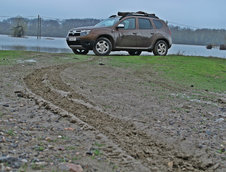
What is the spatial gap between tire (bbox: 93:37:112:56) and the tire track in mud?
869cm

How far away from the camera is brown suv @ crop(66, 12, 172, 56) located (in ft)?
48.1

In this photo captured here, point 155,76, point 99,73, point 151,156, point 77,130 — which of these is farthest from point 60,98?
point 155,76

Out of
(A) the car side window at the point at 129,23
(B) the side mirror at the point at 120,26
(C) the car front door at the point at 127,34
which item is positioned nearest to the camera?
(B) the side mirror at the point at 120,26

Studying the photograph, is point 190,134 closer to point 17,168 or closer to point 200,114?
point 200,114

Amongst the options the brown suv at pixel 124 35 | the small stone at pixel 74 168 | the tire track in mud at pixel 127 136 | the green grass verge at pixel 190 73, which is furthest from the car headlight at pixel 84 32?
the small stone at pixel 74 168

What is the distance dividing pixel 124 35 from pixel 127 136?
12007 mm

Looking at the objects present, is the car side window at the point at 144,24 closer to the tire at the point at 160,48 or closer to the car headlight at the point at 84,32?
the tire at the point at 160,48

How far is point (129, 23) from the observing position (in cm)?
1564

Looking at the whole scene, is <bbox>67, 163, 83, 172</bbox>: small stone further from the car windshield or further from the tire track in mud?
the car windshield

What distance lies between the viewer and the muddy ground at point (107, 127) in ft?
9.63

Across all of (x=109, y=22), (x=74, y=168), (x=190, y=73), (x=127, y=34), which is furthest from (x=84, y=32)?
(x=74, y=168)

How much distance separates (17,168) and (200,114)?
10.9 feet

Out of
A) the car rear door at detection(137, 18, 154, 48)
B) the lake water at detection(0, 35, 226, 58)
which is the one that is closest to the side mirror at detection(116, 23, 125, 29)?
the car rear door at detection(137, 18, 154, 48)

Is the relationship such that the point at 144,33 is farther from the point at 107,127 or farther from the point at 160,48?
the point at 107,127
